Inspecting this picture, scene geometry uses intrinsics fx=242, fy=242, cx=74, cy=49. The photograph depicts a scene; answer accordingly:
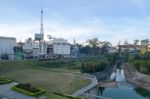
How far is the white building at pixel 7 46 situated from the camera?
366 ft

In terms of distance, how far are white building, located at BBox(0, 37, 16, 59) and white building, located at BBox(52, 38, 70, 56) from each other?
69.9 feet

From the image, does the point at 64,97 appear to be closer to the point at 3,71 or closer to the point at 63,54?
the point at 3,71

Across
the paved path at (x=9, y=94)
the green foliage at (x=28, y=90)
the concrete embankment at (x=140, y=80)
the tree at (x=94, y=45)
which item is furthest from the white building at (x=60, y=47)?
the green foliage at (x=28, y=90)

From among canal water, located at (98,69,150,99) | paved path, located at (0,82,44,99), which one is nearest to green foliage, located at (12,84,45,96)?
paved path, located at (0,82,44,99)

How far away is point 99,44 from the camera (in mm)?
170250

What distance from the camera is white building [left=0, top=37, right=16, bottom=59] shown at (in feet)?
366

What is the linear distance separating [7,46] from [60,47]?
2911 centimetres

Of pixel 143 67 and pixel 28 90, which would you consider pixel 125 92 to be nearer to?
pixel 143 67

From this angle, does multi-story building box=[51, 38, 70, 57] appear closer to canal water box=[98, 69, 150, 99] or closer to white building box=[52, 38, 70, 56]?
white building box=[52, 38, 70, 56]

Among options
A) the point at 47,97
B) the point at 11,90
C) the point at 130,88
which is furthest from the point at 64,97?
the point at 130,88

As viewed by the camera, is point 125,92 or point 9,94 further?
point 125,92

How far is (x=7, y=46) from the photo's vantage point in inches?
4569

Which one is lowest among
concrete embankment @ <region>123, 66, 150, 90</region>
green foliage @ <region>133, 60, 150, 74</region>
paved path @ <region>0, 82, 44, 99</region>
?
concrete embankment @ <region>123, 66, 150, 90</region>

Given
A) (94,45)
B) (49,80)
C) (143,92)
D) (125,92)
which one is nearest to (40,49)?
(94,45)
